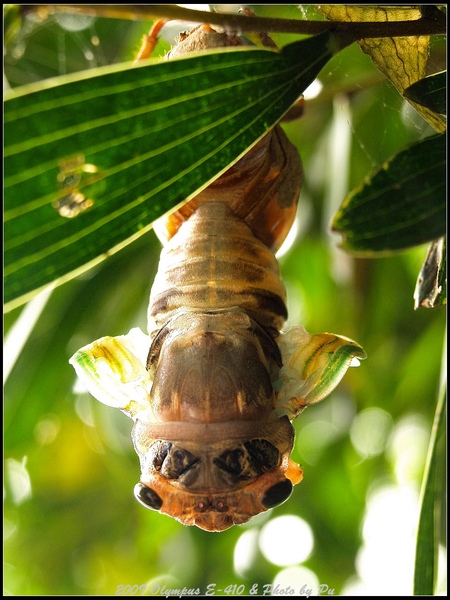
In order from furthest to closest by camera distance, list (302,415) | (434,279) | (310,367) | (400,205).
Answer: (302,415) < (310,367) < (434,279) < (400,205)

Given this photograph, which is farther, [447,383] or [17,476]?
[17,476]

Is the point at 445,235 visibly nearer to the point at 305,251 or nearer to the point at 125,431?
the point at 305,251

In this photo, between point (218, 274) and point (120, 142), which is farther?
point (218, 274)

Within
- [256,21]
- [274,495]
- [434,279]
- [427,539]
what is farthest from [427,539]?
[256,21]

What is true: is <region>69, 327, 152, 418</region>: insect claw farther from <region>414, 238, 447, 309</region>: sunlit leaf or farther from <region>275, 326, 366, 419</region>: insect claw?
<region>414, 238, 447, 309</region>: sunlit leaf

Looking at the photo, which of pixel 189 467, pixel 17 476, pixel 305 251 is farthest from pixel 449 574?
pixel 17 476

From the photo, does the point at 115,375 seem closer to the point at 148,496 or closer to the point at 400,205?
the point at 148,496

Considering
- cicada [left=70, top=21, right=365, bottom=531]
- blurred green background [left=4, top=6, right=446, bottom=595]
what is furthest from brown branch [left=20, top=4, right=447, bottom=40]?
blurred green background [left=4, top=6, right=446, bottom=595]
